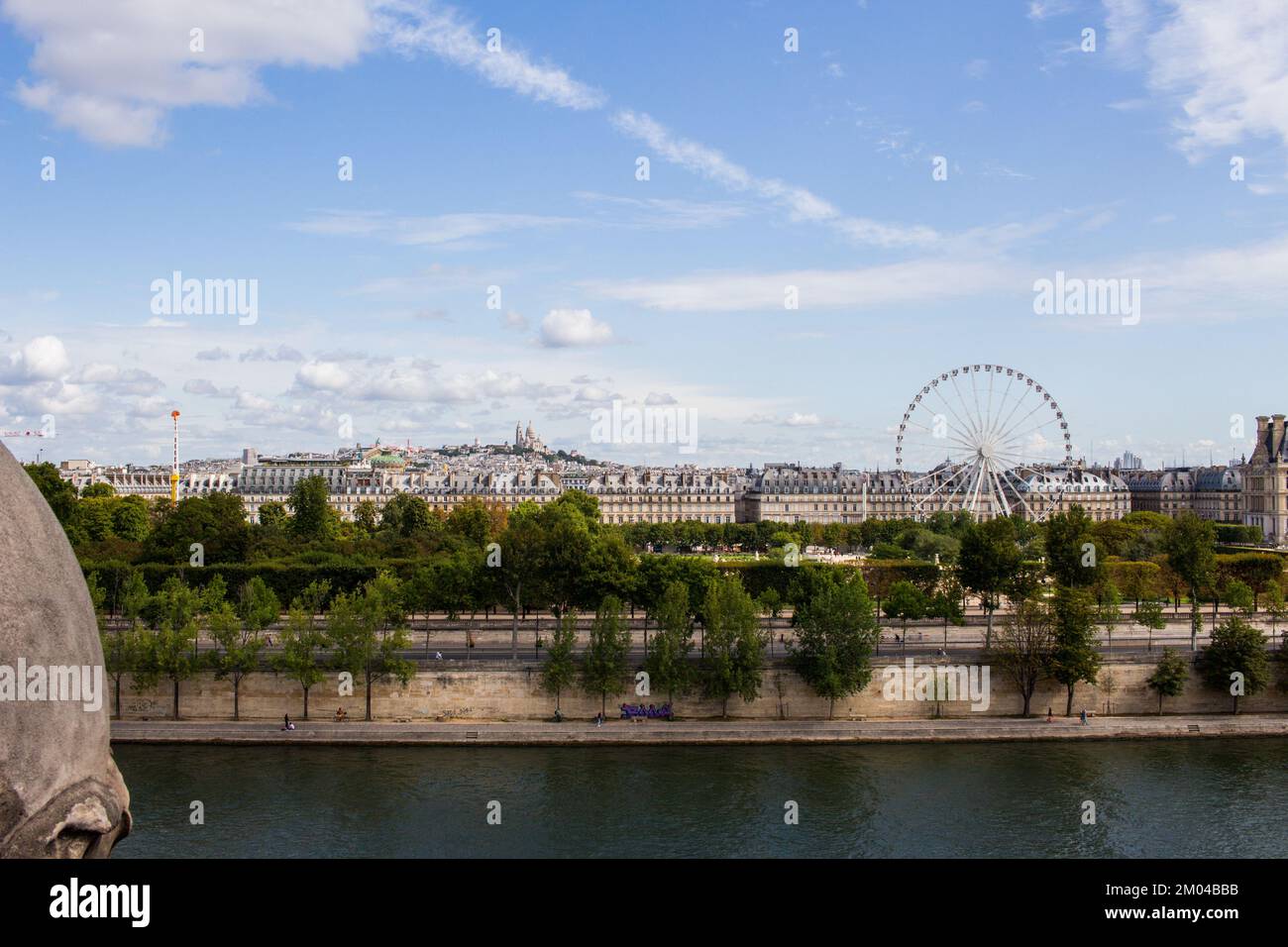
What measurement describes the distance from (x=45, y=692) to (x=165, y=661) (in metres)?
24.8

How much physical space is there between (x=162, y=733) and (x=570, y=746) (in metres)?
9.12

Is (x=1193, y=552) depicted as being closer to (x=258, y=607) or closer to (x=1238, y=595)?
(x=1238, y=595)

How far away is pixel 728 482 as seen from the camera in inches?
3927

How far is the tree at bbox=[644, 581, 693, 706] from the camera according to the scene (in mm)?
26172

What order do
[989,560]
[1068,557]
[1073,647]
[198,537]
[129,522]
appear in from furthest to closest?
[129,522] → [198,537] → [1068,557] → [989,560] → [1073,647]

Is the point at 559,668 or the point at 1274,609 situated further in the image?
the point at 1274,609

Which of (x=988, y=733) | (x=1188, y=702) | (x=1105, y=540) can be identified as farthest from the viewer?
(x=1105, y=540)

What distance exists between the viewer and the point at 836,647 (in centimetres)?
2628

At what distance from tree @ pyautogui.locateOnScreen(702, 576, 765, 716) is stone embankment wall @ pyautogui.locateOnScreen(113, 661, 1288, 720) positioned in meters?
0.55
